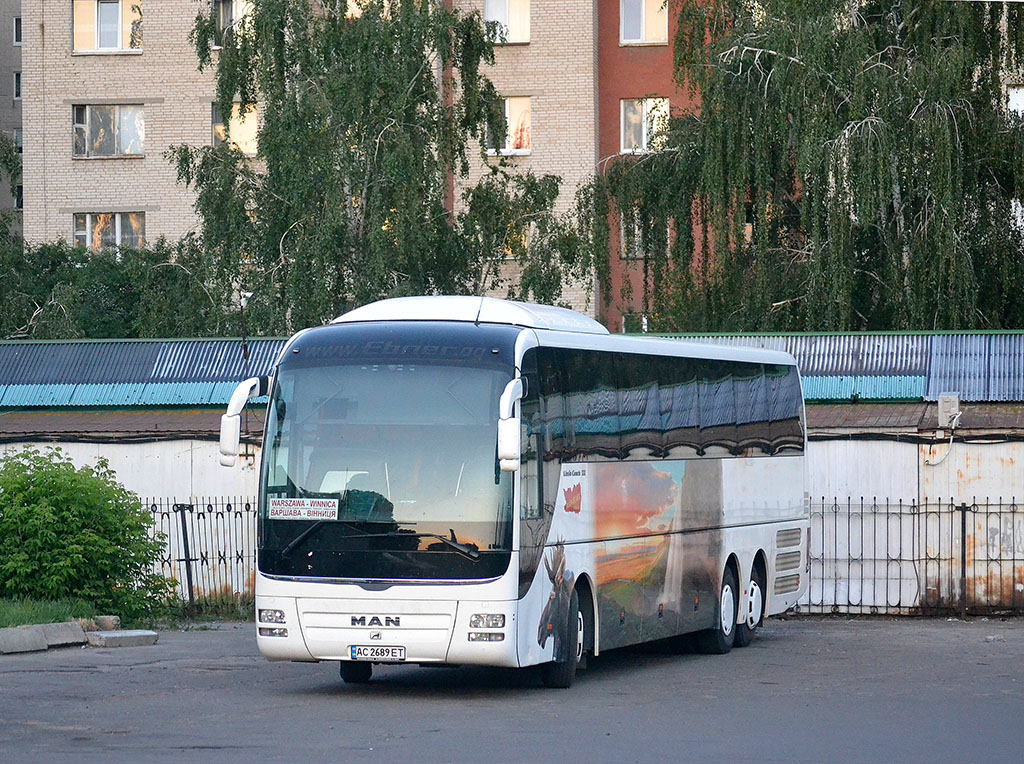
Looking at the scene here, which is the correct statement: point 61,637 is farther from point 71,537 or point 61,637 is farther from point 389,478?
point 389,478

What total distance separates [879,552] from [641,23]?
30.8 m

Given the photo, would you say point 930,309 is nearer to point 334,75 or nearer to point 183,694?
point 334,75

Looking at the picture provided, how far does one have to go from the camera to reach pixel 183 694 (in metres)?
13.3

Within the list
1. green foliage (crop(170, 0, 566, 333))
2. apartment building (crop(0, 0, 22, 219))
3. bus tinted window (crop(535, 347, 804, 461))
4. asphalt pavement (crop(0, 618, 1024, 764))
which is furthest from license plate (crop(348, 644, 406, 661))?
apartment building (crop(0, 0, 22, 219))

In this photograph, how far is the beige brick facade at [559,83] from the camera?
49.8 meters

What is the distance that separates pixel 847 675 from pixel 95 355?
14.2 m

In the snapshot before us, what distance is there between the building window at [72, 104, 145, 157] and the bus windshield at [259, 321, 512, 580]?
40.4 meters

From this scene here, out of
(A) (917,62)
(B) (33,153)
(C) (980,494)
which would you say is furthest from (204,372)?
(B) (33,153)

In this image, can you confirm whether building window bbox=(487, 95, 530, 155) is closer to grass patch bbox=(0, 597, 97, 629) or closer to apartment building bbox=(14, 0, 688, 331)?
apartment building bbox=(14, 0, 688, 331)

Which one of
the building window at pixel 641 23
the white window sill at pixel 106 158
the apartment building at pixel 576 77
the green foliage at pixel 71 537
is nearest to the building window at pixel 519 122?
the apartment building at pixel 576 77

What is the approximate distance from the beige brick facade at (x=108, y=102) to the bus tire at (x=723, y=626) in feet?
118

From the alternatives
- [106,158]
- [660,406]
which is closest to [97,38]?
[106,158]

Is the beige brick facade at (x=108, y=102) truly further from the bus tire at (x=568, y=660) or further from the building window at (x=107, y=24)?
the bus tire at (x=568, y=660)

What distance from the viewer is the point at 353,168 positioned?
33906 millimetres
